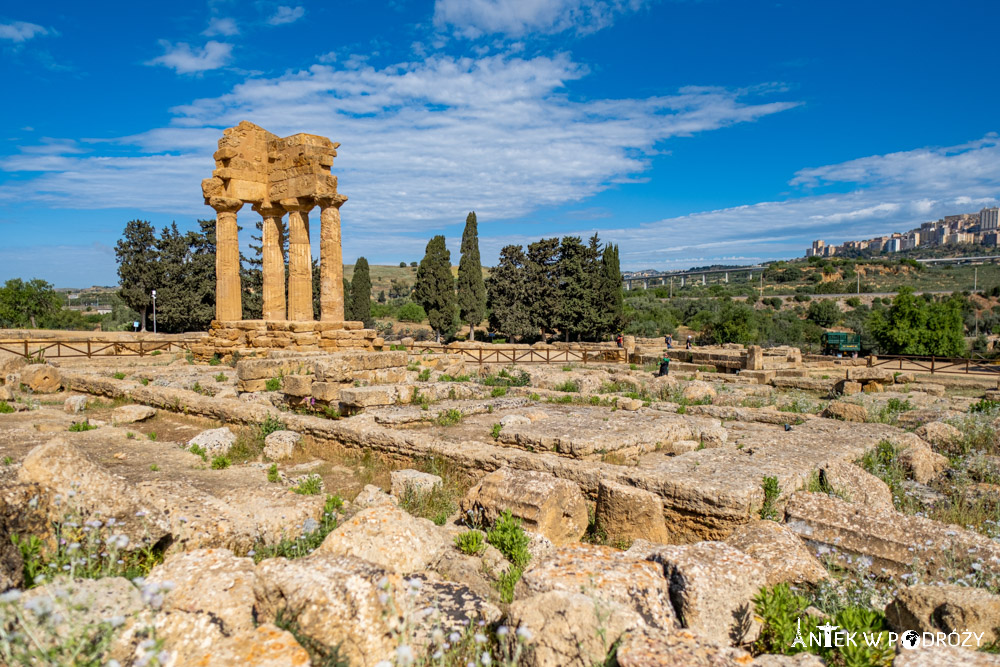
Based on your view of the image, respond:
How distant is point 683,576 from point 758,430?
588 cm

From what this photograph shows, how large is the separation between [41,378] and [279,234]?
8.85 m

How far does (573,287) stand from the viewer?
137ft

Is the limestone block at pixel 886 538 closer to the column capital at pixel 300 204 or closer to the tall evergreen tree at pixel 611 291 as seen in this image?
the column capital at pixel 300 204

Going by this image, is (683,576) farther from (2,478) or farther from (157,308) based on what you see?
(157,308)

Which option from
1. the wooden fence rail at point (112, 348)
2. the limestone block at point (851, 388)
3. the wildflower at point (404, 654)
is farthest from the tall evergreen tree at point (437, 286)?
the wildflower at point (404, 654)

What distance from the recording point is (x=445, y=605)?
3.02 metres

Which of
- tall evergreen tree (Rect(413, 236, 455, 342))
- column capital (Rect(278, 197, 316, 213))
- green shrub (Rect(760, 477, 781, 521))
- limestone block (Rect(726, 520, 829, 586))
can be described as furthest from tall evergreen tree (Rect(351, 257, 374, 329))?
limestone block (Rect(726, 520, 829, 586))

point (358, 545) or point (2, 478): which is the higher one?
point (2, 478)

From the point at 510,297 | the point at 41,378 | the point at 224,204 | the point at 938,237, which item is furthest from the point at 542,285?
the point at 938,237

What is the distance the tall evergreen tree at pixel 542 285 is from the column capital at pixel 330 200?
2489 cm

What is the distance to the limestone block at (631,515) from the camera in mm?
4848

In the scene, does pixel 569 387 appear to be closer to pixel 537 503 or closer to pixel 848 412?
pixel 848 412

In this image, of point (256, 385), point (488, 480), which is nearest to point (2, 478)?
point (488, 480)

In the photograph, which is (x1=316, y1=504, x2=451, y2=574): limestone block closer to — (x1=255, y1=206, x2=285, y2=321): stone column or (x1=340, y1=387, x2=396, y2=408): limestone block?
(x1=340, y1=387, x2=396, y2=408): limestone block
